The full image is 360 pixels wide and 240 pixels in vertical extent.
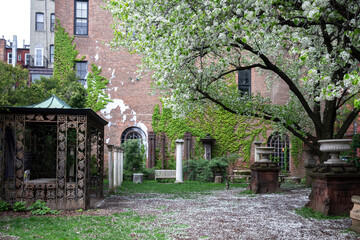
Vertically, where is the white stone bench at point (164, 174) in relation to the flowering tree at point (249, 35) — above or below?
below

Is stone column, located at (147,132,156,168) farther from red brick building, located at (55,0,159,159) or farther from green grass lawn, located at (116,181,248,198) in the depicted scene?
green grass lawn, located at (116,181,248,198)

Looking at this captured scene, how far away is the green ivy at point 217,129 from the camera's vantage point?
24375 millimetres

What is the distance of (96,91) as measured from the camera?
957 inches

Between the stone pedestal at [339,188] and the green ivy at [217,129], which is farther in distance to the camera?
the green ivy at [217,129]

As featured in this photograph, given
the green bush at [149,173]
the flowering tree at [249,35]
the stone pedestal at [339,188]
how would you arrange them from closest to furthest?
the flowering tree at [249,35]
the stone pedestal at [339,188]
the green bush at [149,173]

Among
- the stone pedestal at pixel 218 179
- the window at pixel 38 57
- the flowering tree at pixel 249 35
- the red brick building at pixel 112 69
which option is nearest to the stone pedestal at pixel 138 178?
the red brick building at pixel 112 69

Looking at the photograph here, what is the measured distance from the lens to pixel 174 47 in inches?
358

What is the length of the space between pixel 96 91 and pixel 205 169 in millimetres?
9509

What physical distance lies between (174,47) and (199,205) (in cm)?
510

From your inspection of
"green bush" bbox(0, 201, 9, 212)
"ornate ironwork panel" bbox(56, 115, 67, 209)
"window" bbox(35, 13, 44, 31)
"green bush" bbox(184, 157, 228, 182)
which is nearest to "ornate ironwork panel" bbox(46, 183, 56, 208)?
"ornate ironwork panel" bbox(56, 115, 67, 209)

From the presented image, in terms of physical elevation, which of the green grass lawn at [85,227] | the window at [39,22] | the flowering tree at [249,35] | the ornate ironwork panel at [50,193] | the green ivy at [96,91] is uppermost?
the window at [39,22]

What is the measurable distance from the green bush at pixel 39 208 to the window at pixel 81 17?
18112 millimetres

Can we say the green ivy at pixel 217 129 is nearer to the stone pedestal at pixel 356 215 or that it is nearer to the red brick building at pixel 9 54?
the stone pedestal at pixel 356 215

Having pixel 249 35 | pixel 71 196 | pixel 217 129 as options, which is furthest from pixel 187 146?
pixel 249 35
